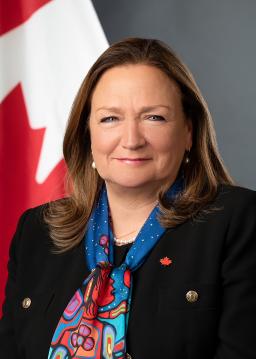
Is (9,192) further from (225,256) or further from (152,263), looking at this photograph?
(225,256)

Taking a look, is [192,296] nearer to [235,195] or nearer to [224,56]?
[235,195]

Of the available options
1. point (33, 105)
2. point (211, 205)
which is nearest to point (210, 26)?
point (33, 105)

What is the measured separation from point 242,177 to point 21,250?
4.25 ft

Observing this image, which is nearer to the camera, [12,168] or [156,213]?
[156,213]

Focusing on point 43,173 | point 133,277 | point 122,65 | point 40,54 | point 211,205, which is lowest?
point 133,277

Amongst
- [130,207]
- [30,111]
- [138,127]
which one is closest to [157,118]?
[138,127]

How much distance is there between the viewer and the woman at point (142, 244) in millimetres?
1774

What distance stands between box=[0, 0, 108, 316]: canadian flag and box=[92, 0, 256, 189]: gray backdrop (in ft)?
2.08

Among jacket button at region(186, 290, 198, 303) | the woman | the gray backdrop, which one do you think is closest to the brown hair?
the woman

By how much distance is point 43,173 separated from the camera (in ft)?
8.75

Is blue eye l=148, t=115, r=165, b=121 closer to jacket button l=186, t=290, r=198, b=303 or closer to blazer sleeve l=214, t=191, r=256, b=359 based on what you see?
blazer sleeve l=214, t=191, r=256, b=359

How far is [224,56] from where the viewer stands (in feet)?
10.1

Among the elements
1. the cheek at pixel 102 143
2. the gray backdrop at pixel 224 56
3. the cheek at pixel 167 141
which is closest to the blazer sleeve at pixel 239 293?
the cheek at pixel 167 141

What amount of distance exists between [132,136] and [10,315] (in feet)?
2.32
